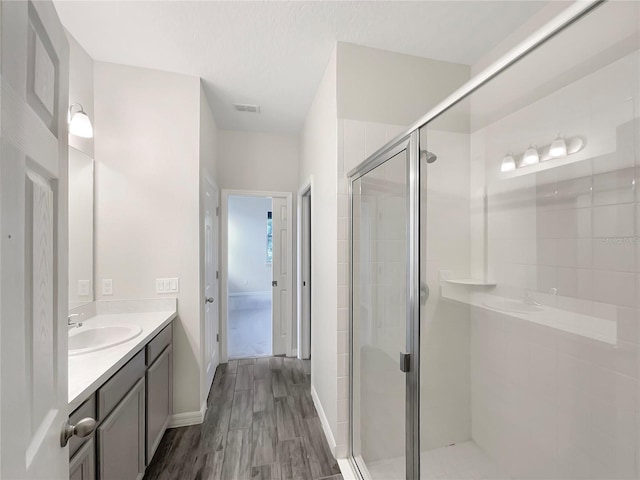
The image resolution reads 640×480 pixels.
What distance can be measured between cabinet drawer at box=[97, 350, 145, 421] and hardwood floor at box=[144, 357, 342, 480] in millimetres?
740

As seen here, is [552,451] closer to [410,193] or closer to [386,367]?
[386,367]

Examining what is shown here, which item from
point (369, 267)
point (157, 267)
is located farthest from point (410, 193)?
point (157, 267)

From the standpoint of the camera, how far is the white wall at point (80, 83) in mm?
1771

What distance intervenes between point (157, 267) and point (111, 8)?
167cm

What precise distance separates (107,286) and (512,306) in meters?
2.73

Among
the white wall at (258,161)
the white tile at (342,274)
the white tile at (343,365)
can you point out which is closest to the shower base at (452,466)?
the white tile at (343,365)

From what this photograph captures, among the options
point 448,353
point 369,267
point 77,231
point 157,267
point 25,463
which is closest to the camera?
point 25,463

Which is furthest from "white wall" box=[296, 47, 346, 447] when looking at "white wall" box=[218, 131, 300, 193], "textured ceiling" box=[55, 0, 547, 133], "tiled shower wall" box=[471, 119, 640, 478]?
"tiled shower wall" box=[471, 119, 640, 478]

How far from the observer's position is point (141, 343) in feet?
5.05

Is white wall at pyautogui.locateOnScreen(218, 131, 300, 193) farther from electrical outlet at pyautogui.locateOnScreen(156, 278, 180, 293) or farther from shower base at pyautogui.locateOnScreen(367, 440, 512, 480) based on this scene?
shower base at pyautogui.locateOnScreen(367, 440, 512, 480)

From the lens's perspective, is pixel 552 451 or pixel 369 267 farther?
pixel 369 267

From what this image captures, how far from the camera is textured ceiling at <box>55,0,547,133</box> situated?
158 cm

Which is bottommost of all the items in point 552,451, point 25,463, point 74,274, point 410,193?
point 552,451

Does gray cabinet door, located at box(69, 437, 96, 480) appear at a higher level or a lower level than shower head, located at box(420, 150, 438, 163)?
lower
